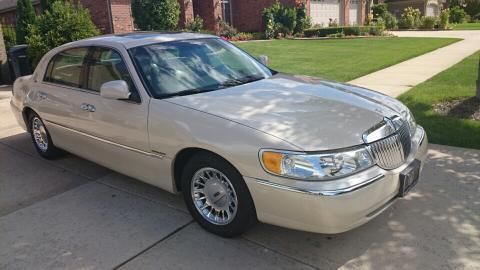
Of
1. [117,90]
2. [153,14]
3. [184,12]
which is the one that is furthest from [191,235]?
[184,12]

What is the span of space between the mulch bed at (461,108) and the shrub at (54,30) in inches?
364

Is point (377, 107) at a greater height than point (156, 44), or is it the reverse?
point (156, 44)

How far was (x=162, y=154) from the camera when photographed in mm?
3828

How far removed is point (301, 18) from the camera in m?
25.7

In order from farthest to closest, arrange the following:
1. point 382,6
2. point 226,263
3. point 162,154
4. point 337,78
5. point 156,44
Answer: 1. point 382,6
2. point 337,78
3. point 156,44
4. point 162,154
5. point 226,263

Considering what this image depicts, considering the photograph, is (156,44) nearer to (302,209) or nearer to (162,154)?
(162,154)

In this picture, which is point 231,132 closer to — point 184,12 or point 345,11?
point 184,12

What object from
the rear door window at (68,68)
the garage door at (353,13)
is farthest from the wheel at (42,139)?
the garage door at (353,13)

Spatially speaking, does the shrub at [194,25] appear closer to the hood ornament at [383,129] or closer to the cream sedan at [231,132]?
the cream sedan at [231,132]

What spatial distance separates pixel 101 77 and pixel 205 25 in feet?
64.8

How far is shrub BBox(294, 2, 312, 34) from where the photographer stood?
84.3ft

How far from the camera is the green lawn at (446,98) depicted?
5.83m

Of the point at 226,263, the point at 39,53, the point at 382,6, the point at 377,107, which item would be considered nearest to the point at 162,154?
the point at 226,263

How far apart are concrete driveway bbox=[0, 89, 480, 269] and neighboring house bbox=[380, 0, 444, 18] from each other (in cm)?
3976
